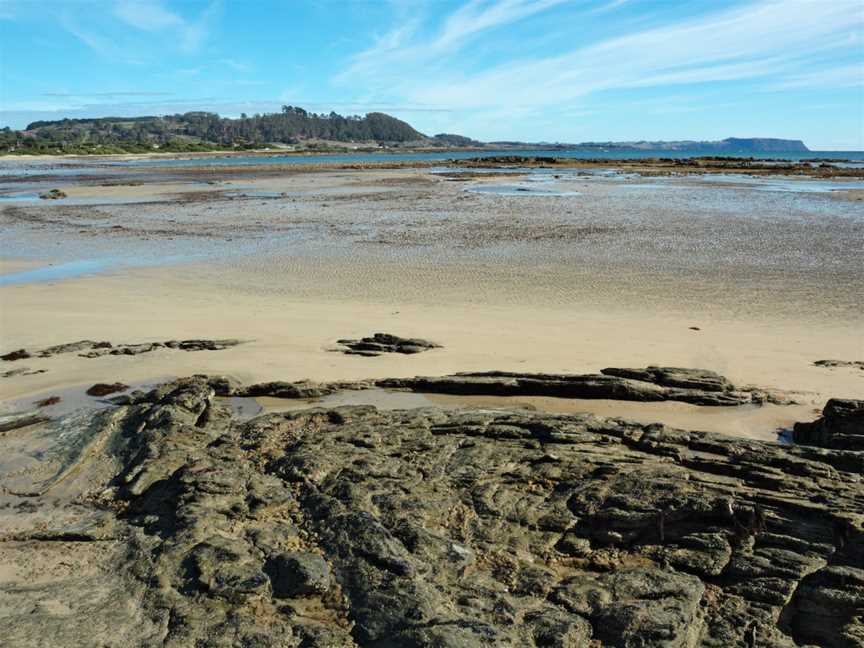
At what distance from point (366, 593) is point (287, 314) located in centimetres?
950

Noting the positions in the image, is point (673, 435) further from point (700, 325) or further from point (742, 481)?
point (700, 325)

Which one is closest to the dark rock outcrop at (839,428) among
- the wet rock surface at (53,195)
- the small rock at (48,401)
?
the small rock at (48,401)

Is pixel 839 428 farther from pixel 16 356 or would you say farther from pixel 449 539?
pixel 16 356

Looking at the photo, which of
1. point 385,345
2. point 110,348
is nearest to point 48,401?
point 110,348

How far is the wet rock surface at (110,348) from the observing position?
10.7m

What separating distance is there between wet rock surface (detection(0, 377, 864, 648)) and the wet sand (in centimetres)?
226

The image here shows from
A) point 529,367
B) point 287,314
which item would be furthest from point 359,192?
point 529,367

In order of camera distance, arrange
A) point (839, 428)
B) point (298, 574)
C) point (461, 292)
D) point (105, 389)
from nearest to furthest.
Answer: point (298, 574), point (839, 428), point (105, 389), point (461, 292)

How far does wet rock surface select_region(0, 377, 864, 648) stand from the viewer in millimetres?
4234

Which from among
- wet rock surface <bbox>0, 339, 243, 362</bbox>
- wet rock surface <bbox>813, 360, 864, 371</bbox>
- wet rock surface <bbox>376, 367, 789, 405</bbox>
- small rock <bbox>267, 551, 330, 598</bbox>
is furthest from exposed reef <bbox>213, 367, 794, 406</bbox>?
small rock <bbox>267, 551, 330, 598</bbox>

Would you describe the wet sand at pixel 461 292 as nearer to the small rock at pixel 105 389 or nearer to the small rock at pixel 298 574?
the small rock at pixel 105 389

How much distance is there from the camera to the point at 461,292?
15.4 metres

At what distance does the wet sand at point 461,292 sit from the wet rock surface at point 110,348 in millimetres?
256

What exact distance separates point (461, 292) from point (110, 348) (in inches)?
284
